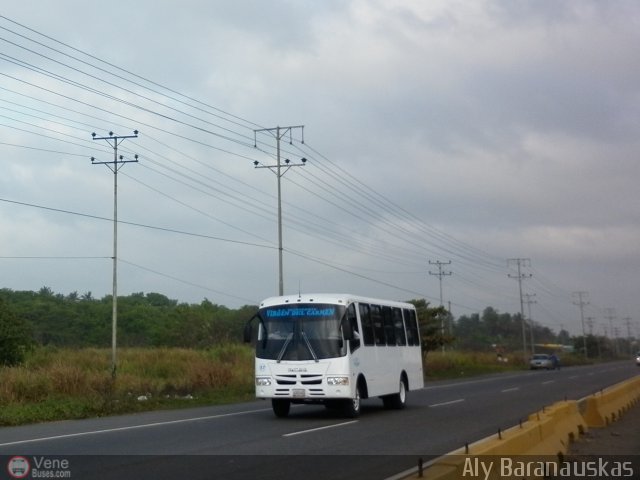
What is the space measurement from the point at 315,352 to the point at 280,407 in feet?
6.48

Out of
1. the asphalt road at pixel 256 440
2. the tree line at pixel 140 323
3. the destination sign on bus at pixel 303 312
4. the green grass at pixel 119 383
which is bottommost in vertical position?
the asphalt road at pixel 256 440

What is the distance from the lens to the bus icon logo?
11149 mm

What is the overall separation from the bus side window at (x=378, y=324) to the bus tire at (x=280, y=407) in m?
3.18

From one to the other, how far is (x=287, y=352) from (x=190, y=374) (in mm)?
14165

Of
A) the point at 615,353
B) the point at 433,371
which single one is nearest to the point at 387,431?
the point at 433,371

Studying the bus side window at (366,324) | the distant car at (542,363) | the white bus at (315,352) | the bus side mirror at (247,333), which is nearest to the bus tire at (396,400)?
the white bus at (315,352)

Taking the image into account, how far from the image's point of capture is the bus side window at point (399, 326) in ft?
80.9

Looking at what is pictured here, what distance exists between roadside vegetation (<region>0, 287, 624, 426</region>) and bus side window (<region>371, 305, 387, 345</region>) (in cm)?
736

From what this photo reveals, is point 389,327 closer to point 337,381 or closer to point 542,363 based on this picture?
point 337,381

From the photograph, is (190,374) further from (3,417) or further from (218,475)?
(218,475)

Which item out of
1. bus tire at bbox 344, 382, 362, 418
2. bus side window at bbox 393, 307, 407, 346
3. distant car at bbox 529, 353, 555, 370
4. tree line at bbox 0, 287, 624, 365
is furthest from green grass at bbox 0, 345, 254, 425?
distant car at bbox 529, 353, 555, 370

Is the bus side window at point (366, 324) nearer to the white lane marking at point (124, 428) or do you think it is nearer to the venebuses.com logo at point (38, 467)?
the white lane marking at point (124, 428)

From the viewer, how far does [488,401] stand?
2720 centimetres

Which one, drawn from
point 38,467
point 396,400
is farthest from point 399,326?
point 38,467
